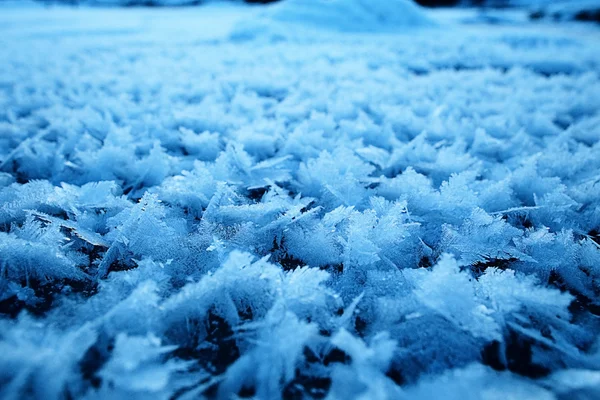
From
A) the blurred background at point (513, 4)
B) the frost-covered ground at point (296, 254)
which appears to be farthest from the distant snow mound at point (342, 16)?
the blurred background at point (513, 4)

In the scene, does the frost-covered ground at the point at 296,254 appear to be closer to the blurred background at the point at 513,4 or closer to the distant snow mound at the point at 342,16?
the distant snow mound at the point at 342,16

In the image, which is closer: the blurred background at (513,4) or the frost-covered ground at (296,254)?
the frost-covered ground at (296,254)

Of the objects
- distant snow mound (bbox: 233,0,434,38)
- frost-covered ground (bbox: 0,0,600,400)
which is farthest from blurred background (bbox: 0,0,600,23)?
frost-covered ground (bbox: 0,0,600,400)

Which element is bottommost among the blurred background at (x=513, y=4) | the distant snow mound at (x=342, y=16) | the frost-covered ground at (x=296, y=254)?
the frost-covered ground at (x=296, y=254)

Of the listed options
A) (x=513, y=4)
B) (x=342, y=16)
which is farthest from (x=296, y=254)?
(x=513, y=4)

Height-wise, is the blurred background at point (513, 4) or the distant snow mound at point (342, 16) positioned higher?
the blurred background at point (513, 4)

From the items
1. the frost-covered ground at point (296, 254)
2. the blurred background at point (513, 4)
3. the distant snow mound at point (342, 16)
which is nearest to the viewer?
the frost-covered ground at point (296, 254)
